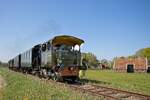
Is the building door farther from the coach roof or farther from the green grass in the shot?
the green grass

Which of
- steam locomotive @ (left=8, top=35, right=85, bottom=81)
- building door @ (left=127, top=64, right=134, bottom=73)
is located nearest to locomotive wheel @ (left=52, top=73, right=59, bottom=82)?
steam locomotive @ (left=8, top=35, right=85, bottom=81)

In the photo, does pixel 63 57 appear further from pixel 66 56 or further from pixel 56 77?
pixel 56 77

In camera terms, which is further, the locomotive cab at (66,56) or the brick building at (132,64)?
the brick building at (132,64)

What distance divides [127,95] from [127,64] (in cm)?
6140

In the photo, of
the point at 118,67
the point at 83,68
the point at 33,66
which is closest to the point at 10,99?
the point at 83,68

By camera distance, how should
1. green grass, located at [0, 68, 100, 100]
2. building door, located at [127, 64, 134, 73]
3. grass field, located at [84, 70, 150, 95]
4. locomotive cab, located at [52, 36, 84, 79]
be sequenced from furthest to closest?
building door, located at [127, 64, 134, 73] < locomotive cab, located at [52, 36, 84, 79] < grass field, located at [84, 70, 150, 95] < green grass, located at [0, 68, 100, 100]

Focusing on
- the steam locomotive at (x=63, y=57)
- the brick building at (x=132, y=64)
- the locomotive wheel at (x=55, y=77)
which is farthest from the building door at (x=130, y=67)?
the locomotive wheel at (x=55, y=77)

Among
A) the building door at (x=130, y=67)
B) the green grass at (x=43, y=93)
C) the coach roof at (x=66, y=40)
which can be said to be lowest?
the green grass at (x=43, y=93)

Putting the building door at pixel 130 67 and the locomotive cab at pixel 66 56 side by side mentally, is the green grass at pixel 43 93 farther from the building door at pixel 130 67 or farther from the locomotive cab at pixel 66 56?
the building door at pixel 130 67

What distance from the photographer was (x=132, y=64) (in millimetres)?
75000

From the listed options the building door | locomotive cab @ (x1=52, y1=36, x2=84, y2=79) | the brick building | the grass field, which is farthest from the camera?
the brick building

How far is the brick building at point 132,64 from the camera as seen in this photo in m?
71.0

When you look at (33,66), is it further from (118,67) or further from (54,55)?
(118,67)

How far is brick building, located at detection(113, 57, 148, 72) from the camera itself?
7100 cm
